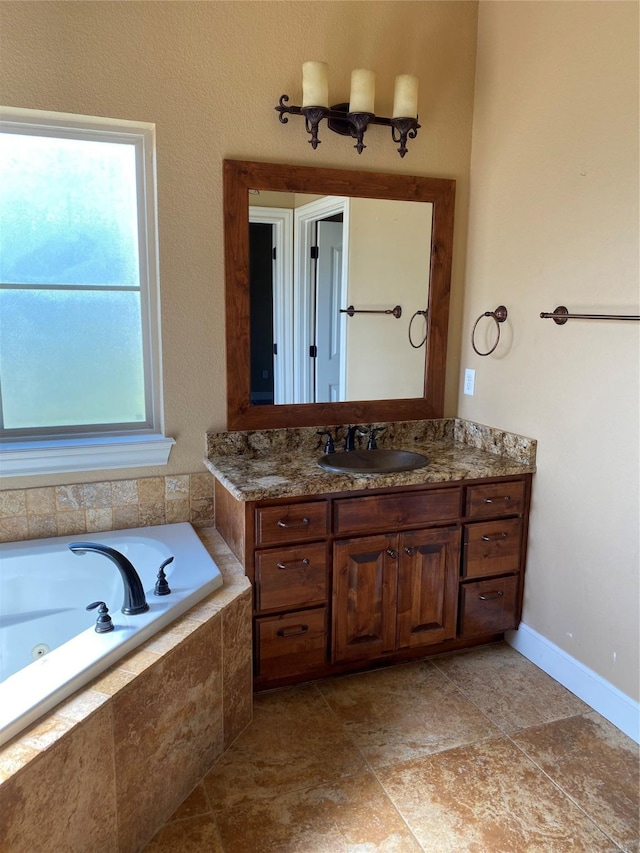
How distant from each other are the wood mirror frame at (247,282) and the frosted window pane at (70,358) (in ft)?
1.28

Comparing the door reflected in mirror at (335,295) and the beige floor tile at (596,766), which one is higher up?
the door reflected in mirror at (335,295)

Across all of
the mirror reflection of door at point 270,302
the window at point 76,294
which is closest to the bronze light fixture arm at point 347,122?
the mirror reflection of door at point 270,302

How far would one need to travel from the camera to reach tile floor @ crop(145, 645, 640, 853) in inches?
63.9

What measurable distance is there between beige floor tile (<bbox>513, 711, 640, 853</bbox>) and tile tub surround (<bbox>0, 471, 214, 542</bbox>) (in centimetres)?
147

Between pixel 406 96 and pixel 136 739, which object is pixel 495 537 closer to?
pixel 136 739

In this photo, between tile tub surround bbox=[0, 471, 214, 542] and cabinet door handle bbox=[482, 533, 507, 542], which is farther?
cabinet door handle bbox=[482, 533, 507, 542]

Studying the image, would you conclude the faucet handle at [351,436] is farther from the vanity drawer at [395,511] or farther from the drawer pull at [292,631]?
the drawer pull at [292,631]

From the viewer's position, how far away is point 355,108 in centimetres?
224

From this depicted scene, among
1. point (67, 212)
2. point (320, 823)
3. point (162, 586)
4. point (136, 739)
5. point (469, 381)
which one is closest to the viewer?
point (136, 739)

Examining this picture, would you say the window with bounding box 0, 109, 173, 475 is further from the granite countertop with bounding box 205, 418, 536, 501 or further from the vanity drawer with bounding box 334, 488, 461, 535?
the vanity drawer with bounding box 334, 488, 461, 535

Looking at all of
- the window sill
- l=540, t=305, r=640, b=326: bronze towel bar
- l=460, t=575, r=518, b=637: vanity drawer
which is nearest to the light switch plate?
l=540, t=305, r=640, b=326: bronze towel bar

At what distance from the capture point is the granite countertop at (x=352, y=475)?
2.08m

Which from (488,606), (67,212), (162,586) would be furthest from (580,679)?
(67,212)

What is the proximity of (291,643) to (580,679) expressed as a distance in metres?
1.08
